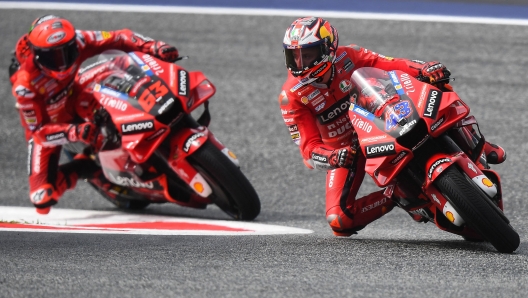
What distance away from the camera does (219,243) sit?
5.25 m

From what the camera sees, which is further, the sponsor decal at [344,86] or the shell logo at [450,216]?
the sponsor decal at [344,86]

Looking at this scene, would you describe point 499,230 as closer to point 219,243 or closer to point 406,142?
point 406,142

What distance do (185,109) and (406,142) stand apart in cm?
223

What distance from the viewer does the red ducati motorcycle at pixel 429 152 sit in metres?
4.68

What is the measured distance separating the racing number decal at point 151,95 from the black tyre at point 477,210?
264 centimetres

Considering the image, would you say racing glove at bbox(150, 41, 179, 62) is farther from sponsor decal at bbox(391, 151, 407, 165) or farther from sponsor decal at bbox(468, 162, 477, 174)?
sponsor decal at bbox(468, 162, 477, 174)

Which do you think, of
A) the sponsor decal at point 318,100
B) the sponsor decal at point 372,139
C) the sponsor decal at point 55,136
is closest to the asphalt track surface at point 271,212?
the sponsor decal at point 372,139

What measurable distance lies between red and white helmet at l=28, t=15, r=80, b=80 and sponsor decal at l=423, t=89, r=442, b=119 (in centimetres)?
321

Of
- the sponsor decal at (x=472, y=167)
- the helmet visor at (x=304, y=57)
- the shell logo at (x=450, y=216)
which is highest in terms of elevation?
the helmet visor at (x=304, y=57)

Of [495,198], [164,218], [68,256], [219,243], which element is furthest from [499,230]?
[164,218]

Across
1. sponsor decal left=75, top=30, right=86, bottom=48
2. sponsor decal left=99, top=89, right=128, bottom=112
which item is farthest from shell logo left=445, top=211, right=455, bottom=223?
sponsor decal left=75, top=30, right=86, bottom=48

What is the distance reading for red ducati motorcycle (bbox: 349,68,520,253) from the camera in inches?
184

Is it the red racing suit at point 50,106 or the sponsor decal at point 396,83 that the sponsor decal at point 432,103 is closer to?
the sponsor decal at point 396,83

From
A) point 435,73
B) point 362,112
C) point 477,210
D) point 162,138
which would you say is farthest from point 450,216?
point 162,138
